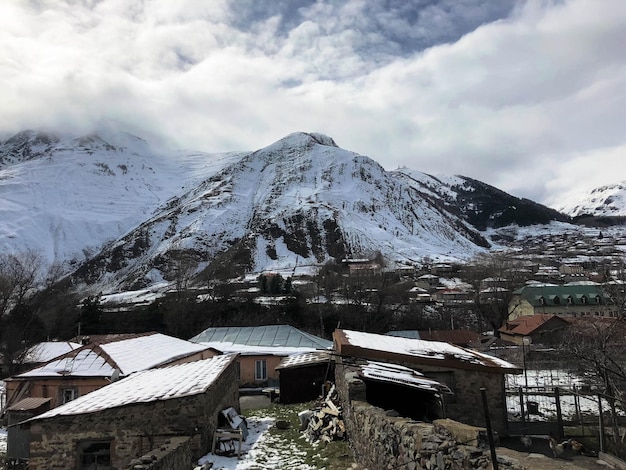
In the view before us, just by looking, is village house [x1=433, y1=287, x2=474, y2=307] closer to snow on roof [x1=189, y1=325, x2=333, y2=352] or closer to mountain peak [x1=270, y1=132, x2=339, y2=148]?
snow on roof [x1=189, y1=325, x2=333, y2=352]

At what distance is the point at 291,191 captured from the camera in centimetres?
13975

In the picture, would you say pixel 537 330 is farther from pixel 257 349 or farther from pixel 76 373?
pixel 76 373

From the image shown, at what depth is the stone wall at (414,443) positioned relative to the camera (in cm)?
533

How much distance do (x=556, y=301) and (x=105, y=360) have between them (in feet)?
211

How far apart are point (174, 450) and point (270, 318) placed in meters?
46.5

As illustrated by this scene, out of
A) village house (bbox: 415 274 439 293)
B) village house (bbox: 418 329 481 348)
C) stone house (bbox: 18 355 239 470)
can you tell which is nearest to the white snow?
village house (bbox: 415 274 439 293)

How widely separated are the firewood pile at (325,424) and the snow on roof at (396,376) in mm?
1611

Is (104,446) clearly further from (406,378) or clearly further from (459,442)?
(459,442)

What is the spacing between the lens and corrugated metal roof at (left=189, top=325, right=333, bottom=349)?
34781 millimetres

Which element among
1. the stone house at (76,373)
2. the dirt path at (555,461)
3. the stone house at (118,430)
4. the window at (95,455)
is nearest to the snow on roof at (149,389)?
the stone house at (118,430)

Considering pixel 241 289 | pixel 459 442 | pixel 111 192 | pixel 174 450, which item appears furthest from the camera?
pixel 111 192

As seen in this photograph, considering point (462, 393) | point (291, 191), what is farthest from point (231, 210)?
→ point (462, 393)

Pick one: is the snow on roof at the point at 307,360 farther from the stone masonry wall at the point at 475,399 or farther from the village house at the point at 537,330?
the village house at the point at 537,330

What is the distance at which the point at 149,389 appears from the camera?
13.5 metres
